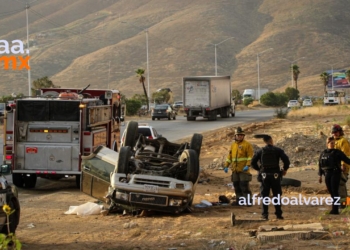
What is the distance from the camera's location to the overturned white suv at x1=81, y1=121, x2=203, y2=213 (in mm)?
13797

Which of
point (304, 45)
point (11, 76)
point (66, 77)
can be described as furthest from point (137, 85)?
point (304, 45)

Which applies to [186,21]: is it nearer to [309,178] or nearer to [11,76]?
[11,76]

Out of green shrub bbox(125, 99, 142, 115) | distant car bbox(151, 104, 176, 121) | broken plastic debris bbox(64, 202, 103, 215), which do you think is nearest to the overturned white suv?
broken plastic debris bbox(64, 202, 103, 215)

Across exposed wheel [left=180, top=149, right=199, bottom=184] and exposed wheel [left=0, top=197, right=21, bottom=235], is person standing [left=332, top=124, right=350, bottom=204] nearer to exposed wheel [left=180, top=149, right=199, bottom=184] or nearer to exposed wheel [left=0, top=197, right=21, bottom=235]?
exposed wheel [left=180, top=149, right=199, bottom=184]

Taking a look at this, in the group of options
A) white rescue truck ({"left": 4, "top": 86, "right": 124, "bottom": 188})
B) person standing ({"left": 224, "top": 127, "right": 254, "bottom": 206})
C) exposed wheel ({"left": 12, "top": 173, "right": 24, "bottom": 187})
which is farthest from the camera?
exposed wheel ({"left": 12, "top": 173, "right": 24, "bottom": 187})

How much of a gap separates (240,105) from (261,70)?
166ft

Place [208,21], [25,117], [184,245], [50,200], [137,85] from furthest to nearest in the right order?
1. [208,21]
2. [137,85]
3. [25,117]
4. [50,200]
5. [184,245]

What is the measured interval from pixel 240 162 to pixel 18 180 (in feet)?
23.4

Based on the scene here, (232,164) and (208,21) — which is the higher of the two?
(208,21)

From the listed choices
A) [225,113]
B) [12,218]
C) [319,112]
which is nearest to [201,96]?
[225,113]

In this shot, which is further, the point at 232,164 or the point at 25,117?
the point at 25,117

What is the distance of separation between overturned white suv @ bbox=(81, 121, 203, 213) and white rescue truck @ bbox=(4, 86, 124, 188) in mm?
4163

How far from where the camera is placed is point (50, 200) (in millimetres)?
17469

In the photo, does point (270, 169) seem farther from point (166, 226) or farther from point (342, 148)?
point (166, 226)
